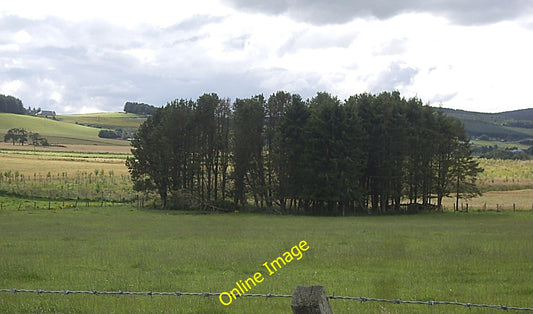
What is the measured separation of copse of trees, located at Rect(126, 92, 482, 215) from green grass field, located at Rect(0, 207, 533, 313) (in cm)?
2261

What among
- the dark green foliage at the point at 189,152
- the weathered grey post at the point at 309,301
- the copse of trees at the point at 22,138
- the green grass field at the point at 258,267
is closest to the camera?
the weathered grey post at the point at 309,301

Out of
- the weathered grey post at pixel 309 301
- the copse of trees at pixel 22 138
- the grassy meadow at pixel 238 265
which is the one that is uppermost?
the copse of trees at pixel 22 138

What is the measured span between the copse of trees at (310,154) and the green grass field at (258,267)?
22.6 meters

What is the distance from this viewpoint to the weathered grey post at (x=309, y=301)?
17.9ft

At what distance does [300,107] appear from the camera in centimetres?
5594

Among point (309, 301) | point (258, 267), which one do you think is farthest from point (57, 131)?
point (309, 301)

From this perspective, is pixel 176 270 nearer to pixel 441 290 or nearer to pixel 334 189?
pixel 441 290

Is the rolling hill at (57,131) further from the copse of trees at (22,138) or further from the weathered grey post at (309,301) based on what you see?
the weathered grey post at (309,301)

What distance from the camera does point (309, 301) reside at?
5.46 m

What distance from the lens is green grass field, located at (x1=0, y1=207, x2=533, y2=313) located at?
1205 centimetres

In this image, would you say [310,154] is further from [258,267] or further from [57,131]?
[57,131]

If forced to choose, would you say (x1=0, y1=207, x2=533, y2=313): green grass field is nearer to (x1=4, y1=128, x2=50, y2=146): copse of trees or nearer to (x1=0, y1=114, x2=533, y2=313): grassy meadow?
(x1=0, y1=114, x2=533, y2=313): grassy meadow

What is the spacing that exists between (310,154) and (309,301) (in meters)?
48.3

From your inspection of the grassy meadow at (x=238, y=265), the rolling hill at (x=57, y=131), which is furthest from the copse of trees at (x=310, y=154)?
the rolling hill at (x=57, y=131)
